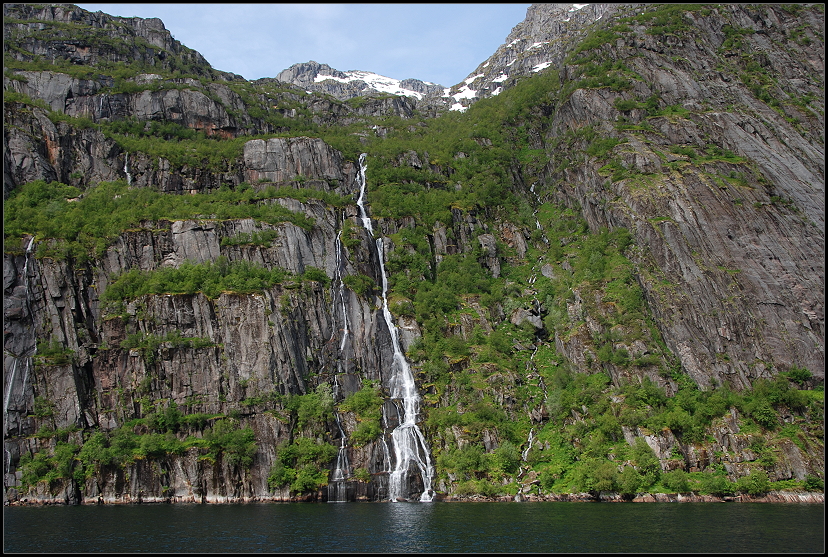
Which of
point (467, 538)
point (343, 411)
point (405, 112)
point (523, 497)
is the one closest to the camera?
point (467, 538)

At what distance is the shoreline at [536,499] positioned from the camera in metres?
51.0

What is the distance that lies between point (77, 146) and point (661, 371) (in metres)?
99.8

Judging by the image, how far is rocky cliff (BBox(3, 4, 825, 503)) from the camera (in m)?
59.7

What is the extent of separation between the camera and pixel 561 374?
68938 millimetres

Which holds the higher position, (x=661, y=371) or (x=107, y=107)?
(x=107, y=107)

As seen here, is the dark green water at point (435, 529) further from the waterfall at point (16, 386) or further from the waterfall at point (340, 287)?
the waterfall at point (340, 287)

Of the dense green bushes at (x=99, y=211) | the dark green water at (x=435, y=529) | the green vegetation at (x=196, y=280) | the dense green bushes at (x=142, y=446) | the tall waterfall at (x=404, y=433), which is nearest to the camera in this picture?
the dark green water at (x=435, y=529)

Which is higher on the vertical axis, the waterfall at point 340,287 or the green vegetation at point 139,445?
the waterfall at point 340,287

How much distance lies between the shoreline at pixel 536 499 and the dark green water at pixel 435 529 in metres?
2.90

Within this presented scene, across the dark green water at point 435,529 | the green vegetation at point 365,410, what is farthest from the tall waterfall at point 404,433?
the dark green water at point 435,529

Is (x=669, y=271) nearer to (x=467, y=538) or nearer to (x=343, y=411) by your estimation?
(x=343, y=411)

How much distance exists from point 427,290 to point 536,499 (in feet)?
123

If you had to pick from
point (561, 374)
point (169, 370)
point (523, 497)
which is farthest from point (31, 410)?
point (561, 374)

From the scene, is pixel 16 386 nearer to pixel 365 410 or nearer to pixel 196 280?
pixel 196 280
